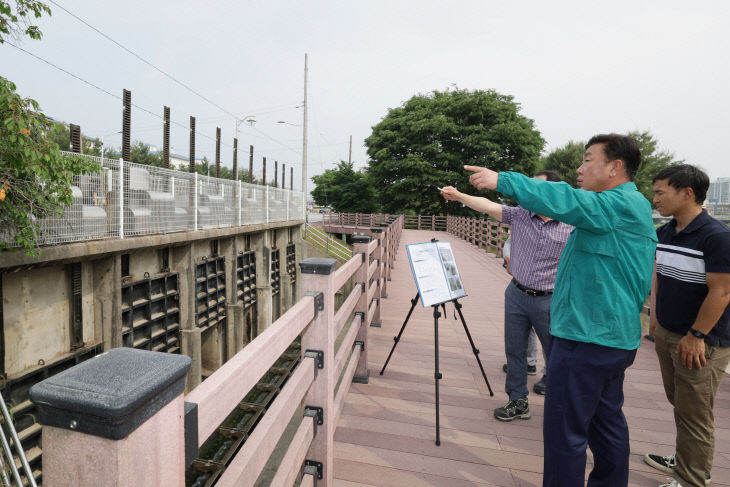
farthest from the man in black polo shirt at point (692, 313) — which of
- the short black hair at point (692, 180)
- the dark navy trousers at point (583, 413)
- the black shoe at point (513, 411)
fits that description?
the black shoe at point (513, 411)

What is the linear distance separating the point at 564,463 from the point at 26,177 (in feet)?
18.1

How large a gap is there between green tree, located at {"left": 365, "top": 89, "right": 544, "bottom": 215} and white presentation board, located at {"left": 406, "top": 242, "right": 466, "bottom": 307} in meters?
29.7

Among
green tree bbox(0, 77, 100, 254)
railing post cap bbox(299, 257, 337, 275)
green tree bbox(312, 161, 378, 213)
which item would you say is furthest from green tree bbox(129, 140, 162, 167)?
railing post cap bbox(299, 257, 337, 275)

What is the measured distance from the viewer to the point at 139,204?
7695 millimetres

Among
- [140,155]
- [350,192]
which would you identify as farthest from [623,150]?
[140,155]

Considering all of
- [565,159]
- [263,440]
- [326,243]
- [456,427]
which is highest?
[565,159]

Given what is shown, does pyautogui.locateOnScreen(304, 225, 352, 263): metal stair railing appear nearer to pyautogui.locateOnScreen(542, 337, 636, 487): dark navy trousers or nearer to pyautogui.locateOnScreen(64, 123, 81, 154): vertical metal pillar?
pyautogui.locateOnScreen(64, 123, 81, 154): vertical metal pillar

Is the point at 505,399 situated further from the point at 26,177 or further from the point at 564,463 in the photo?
the point at 26,177

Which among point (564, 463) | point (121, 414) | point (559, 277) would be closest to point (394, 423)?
point (564, 463)

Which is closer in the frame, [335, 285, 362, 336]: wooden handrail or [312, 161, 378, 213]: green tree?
[335, 285, 362, 336]: wooden handrail

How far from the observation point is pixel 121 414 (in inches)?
23.4

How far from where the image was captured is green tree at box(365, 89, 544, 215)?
108 feet

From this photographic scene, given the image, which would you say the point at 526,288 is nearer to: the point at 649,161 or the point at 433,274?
the point at 433,274

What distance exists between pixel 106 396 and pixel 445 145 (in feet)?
119
